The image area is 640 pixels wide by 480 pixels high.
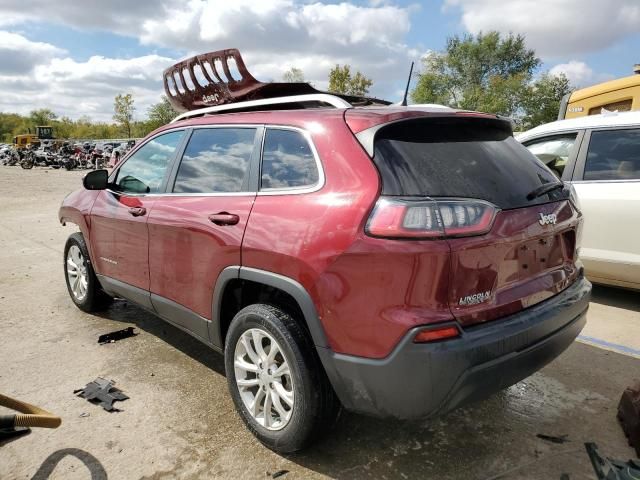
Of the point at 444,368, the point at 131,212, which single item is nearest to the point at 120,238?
the point at 131,212

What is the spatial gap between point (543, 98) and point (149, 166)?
47665 millimetres

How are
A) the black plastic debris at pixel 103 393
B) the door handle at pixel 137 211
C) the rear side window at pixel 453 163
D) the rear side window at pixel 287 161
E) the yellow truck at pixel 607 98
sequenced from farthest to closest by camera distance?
the yellow truck at pixel 607 98, the door handle at pixel 137 211, the black plastic debris at pixel 103 393, the rear side window at pixel 287 161, the rear side window at pixel 453 163

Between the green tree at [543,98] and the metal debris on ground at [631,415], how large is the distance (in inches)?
1767

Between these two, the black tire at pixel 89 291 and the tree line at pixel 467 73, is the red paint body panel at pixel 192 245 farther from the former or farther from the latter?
the tree line at pixel 467 73

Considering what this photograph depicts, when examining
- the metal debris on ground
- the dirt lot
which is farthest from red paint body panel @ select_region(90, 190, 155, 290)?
the metal debris on ground

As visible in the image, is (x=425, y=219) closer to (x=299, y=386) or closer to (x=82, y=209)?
(x=299, y=386)

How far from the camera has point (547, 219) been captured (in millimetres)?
2422

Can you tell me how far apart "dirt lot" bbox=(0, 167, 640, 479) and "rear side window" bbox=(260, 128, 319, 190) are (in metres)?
1.38

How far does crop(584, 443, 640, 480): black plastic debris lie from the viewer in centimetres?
217

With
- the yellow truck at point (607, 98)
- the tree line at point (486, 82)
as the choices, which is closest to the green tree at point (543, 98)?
the tree line at point (486, 82)

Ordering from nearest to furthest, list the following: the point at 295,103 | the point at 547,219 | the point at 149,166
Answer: the point at 547,219 < the point at 295,103 < the point at 149,166

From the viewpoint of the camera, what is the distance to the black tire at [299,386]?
2326 millimetres

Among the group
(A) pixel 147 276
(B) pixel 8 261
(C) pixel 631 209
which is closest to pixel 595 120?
(C) pixel 631 209

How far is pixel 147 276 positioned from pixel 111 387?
2.50ft
